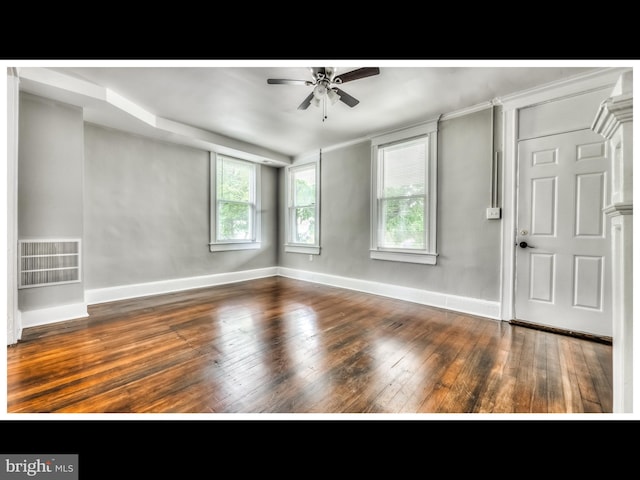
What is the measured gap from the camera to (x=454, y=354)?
6.44 ft

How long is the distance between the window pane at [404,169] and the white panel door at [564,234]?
3.57 ft

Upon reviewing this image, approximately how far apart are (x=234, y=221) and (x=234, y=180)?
0.78 meters

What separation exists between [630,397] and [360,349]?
1.40m

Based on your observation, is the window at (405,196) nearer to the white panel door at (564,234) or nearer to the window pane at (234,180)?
the white panel door at (564,234)

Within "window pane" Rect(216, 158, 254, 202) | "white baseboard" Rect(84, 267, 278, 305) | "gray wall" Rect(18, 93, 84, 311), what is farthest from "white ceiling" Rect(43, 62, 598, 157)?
"white baseboard" Rect(84, 267, 278, 305)

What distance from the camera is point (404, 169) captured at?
362 centimetres

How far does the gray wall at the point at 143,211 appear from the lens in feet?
10.8

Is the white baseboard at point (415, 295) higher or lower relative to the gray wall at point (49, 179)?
lower

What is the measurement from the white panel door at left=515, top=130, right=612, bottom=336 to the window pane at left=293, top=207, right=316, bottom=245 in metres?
3.20

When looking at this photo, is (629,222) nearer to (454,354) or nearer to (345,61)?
(345,61)

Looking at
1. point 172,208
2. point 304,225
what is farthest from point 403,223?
point 172,208

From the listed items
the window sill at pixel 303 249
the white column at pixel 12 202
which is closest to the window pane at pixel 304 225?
the window sill at pixel 303 249

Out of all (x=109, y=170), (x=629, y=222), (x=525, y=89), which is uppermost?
(x=525, y=89)
